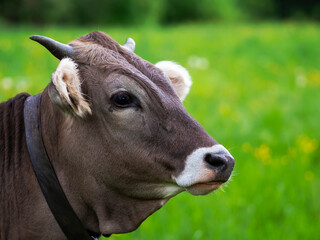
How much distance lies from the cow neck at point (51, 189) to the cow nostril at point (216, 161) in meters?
0.73

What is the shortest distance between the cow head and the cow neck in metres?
0.05

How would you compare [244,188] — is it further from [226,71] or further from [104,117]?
[226,71]

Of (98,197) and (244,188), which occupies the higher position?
(98,197)

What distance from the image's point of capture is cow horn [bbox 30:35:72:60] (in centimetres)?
216

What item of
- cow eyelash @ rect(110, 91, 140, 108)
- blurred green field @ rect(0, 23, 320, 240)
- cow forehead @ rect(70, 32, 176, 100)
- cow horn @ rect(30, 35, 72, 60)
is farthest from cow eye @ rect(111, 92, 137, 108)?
blurred green field @ rect(0, 23, 320, 240)

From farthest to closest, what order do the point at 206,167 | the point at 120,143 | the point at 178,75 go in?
1. the point at 178,75
2. the point at 120,143
3. the point at 206,167

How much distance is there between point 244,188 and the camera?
4.66 m

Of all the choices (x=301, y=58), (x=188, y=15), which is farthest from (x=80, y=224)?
(x=188, y=15)

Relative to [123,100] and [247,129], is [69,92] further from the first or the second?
[247,129]

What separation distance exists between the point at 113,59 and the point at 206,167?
2.43 ft

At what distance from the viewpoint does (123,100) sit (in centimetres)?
215

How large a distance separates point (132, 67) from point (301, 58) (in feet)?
40.3

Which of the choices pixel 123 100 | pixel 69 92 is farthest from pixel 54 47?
pixel 123 100

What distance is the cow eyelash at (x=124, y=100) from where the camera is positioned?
2.15 meters
